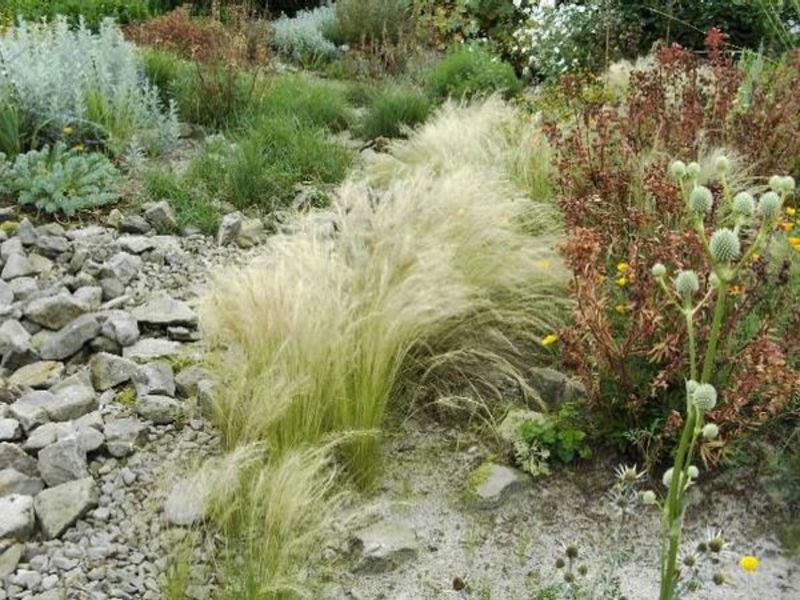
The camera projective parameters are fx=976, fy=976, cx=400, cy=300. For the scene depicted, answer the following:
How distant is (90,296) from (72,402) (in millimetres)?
865

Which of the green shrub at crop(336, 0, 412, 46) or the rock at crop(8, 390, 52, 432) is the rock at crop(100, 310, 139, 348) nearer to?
the rock at crop(8, 390, 52, 432)

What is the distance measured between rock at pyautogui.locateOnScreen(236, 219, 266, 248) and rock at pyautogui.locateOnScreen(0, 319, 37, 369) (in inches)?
52.3

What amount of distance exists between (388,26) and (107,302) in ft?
19.5

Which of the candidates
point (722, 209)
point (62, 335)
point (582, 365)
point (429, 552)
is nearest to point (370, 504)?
point (429, 552)

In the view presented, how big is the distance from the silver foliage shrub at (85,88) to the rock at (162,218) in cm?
77

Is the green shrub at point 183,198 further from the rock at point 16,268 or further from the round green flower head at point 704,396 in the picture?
the round green flower head at point 704,396

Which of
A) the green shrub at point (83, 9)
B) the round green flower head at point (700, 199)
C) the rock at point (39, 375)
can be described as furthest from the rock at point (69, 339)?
the green shrub at point (83, 9)

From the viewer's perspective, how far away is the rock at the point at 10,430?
3.12m

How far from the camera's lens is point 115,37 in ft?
20.4

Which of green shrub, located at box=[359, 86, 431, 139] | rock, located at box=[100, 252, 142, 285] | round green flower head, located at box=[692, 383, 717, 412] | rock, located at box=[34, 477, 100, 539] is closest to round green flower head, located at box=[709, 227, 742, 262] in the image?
round green flower head, located at box=[692, 383, 717, 412]

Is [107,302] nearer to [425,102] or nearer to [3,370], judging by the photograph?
[3,370]

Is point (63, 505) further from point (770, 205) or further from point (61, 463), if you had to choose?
point (770, 205)

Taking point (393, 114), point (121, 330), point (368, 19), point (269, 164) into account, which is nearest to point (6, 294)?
point (121, 330)

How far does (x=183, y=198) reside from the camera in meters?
5.05
